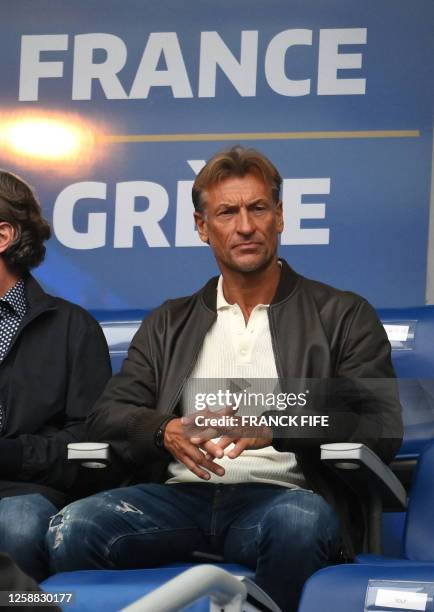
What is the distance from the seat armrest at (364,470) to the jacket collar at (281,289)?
0.52 m

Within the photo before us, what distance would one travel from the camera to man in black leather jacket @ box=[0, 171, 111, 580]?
125 inches

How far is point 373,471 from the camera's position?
2.88 meters

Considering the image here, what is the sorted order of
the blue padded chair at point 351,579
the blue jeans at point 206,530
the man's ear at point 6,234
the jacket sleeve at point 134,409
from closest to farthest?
1. the blue padded chair at point 351,579
2. the blue jeans at point 206,530
3. the jacket sleeve at point 134,409
4. the man's ear at point 6,234

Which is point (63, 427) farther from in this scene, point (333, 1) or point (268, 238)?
point (333, 1)

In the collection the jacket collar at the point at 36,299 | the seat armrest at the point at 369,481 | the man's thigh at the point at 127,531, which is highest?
the jacket collar at the point at 36,299

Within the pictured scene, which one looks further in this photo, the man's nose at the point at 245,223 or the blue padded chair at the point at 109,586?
the man's nose at the point at 245,223

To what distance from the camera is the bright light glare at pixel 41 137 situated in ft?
14.7

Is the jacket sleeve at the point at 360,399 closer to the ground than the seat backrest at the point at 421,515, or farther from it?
farther from it

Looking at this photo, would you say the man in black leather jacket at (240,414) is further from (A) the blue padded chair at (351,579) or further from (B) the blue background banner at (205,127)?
(B) the blue background banner at (205,127)

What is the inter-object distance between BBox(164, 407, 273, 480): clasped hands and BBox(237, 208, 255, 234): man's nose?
539 mm

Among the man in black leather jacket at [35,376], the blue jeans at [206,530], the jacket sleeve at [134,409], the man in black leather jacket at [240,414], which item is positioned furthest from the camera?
the man in black leather jacket at [35,376]

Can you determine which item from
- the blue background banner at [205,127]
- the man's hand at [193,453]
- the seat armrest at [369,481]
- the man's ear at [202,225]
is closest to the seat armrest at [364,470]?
the seat armrest at [369,481]

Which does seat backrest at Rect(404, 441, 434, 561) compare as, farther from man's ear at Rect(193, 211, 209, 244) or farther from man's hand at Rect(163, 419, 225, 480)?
man's ear at Rect(193, 211, 209, 244)

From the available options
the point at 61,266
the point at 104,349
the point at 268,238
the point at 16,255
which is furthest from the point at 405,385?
the point at 61,266
